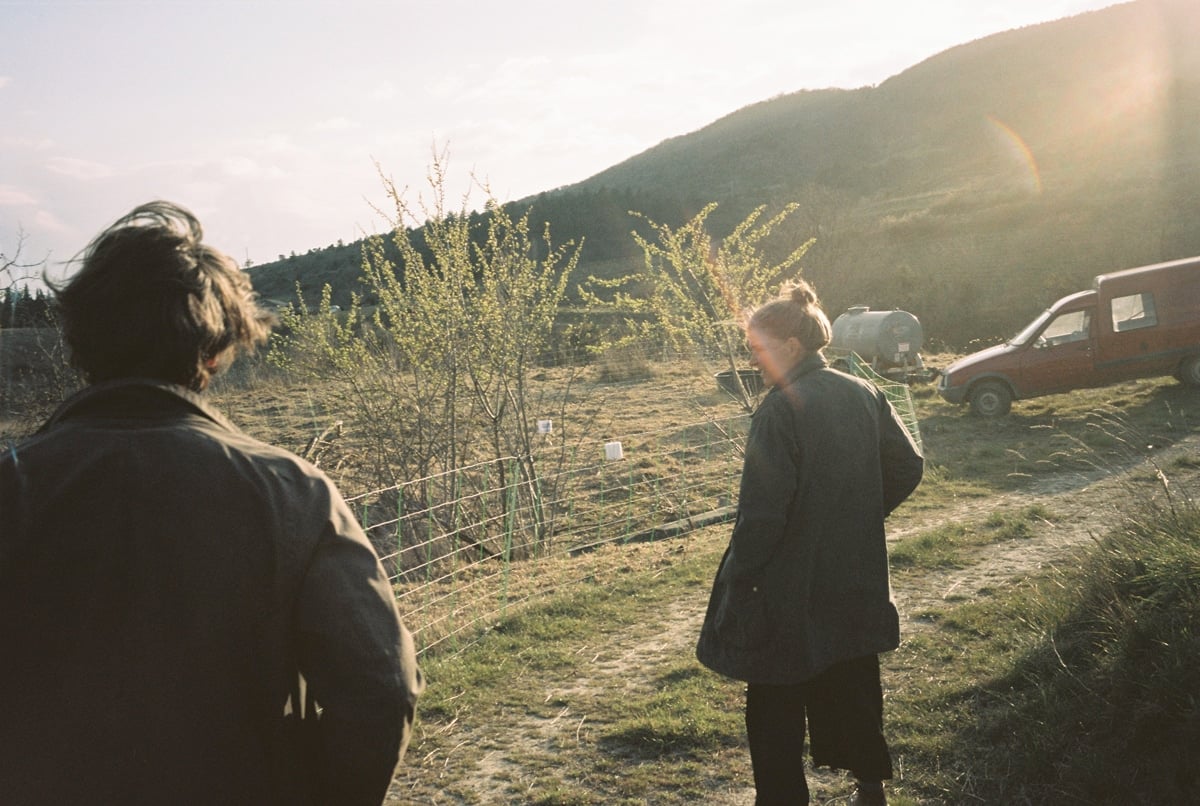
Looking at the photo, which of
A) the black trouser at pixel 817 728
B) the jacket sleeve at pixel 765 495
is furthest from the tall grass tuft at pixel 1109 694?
the jacket sleeve at pixel 765 495

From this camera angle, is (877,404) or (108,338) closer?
(108,338)

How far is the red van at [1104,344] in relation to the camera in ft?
45.3

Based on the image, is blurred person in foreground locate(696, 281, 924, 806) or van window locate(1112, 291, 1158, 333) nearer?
blurred person in foreground locate(696, 281, 924, 806)

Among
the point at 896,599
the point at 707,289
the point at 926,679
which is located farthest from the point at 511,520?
the point at 707,289

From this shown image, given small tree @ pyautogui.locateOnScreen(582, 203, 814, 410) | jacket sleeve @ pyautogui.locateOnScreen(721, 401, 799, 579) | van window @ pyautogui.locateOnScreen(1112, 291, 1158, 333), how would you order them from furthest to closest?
van window @ pyautogui.locateOnScreen(1112, 291, 1158, 333)
small tree @ pyautogui.locateOnScreen(582, 203, 814, 410)
jacket sleeve @ pyautogui.locateOnScreen(721, 401, 799, 579)

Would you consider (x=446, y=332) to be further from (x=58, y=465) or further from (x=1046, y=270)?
(x=1046, y=270)

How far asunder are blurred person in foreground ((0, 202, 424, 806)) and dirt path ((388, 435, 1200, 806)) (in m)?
2.69

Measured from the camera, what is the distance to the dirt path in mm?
4055

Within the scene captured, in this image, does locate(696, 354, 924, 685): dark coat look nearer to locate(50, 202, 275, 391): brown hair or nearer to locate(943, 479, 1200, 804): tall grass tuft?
locate(943, 479, 1200, 804): tall grass tuft

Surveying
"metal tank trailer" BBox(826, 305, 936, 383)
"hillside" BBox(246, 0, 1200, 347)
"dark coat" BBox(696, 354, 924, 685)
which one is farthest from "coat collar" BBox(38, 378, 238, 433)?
"metal tank trailer" BBox(826, 305, 936, 383)

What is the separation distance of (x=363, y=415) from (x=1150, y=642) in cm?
702

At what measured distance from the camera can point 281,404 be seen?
17.5m

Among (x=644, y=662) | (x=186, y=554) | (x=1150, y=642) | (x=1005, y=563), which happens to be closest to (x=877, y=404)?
(x=1150, y=642)

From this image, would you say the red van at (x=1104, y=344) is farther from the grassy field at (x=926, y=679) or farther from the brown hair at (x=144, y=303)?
the brown hair at (x=144, y=303)
